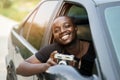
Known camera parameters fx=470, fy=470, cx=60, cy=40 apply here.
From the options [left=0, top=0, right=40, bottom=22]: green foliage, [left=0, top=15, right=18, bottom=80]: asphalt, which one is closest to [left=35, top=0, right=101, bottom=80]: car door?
[left=0, top=15, right=18, bottom=80]: asphalt

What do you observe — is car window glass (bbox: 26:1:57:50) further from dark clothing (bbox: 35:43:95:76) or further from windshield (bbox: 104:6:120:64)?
windshield (bbox: 104:6:120:64)

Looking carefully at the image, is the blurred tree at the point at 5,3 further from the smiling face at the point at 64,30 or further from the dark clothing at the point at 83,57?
the smiling face at the point at 64,30

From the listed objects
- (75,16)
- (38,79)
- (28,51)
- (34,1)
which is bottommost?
(38,79)

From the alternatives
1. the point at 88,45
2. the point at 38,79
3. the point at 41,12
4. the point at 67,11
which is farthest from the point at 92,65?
the point at 41,12

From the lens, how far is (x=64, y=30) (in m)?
3.62

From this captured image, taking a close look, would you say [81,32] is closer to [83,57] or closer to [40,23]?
[40,23]

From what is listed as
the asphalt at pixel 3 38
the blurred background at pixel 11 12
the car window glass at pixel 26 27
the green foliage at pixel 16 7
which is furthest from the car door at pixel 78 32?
the green foliage at pixel 16 7

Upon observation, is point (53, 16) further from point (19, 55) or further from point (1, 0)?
point (1, 0)

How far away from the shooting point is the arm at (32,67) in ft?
11.6

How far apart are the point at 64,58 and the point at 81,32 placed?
132 cm

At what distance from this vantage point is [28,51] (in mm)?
4629

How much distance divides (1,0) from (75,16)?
1522 centimetres

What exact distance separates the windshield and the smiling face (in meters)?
0.37

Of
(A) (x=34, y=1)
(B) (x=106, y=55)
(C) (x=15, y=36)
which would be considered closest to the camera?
(B) (x=106, y=55)
